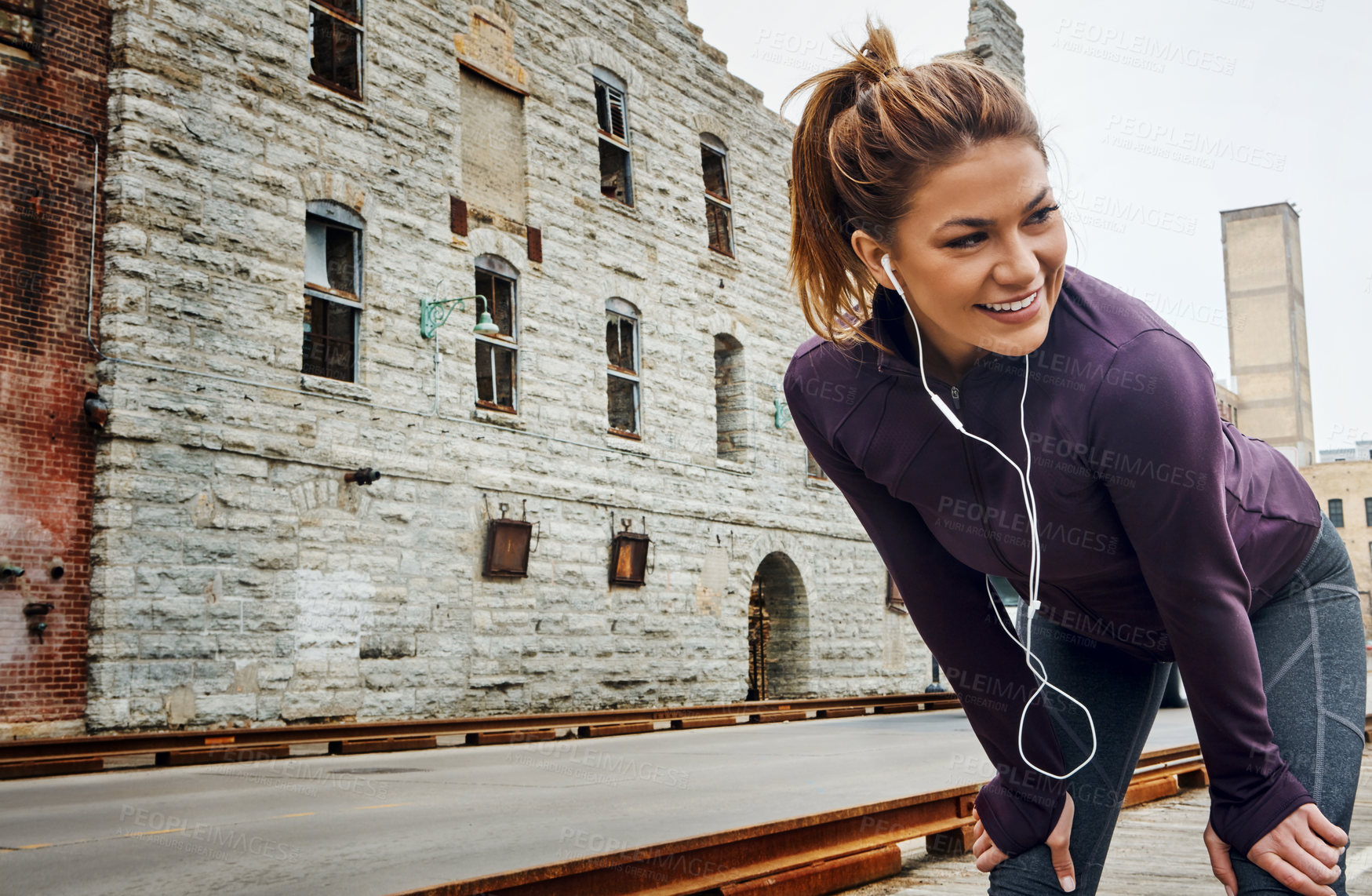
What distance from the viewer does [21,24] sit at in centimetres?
1105

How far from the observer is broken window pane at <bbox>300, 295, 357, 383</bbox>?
1322 centimetres

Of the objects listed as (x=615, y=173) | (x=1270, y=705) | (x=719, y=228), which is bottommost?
(x=1270, y=705)

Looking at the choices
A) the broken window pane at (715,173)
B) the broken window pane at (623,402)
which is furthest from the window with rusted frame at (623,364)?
the broken window pane at (715,173)

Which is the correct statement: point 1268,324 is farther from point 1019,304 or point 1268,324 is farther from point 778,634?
point 1019,304

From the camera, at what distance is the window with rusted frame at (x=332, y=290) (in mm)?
13266

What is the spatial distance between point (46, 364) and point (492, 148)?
22.5ft

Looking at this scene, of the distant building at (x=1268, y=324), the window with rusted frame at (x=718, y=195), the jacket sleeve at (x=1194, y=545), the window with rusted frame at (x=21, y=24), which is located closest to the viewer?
the jacket sleeve at (x=1194, y=545)

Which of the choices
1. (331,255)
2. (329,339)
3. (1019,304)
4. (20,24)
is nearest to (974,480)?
(1019,304)

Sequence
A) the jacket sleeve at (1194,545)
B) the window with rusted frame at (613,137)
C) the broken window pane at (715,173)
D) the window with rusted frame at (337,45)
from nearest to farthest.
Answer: the jacket sleeve at (1194,545)
the window with rusted frame at (337,45)
the window with rusted frame at (613,137)
the broken window pane at (715,173)

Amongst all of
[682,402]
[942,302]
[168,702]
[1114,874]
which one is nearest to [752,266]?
[682,402]

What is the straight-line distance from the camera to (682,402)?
18484 millimetres

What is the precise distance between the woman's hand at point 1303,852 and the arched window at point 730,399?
1811 cm

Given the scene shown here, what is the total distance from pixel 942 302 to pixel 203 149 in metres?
12.2

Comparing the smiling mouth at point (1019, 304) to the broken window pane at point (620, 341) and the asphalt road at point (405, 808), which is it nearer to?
the asphalt road at point (405, 808)
